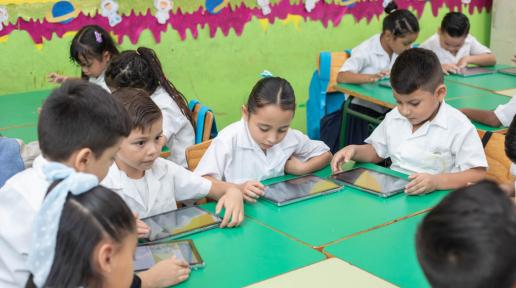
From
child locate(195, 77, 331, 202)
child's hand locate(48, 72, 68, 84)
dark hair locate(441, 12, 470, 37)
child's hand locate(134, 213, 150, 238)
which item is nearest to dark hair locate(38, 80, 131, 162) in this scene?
child's hand locate(134, 213, 150, 238)

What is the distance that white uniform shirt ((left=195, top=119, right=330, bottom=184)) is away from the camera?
235 cm

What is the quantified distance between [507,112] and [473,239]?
2022 mm

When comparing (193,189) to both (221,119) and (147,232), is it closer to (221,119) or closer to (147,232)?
(147,232)

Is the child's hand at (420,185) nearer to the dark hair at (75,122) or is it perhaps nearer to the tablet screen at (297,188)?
the tablet screen at (297,188)

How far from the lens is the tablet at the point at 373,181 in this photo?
2023mm

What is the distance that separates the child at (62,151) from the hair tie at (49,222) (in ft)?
0.54

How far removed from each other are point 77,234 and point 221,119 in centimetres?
350

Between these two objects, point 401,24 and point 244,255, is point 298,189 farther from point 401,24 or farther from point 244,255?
point 401,24

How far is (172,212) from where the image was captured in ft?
6.08

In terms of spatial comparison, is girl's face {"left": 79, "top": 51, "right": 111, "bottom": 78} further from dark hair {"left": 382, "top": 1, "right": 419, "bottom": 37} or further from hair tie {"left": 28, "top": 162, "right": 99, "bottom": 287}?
hair tie {"left": 28, "top": 162, "right": 99, "bottom": 287}

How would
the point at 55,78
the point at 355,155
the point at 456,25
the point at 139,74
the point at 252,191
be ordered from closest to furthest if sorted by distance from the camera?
1. the point at 252,191
2. the point at 355,155
3. the point at 139,74
4. the point at 55,78
5. the point at 456,25

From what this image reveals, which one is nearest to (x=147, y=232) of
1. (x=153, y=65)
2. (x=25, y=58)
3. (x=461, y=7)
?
(x=153, y=65)

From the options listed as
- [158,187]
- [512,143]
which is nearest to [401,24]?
[512,143]

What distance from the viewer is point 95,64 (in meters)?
3.46
